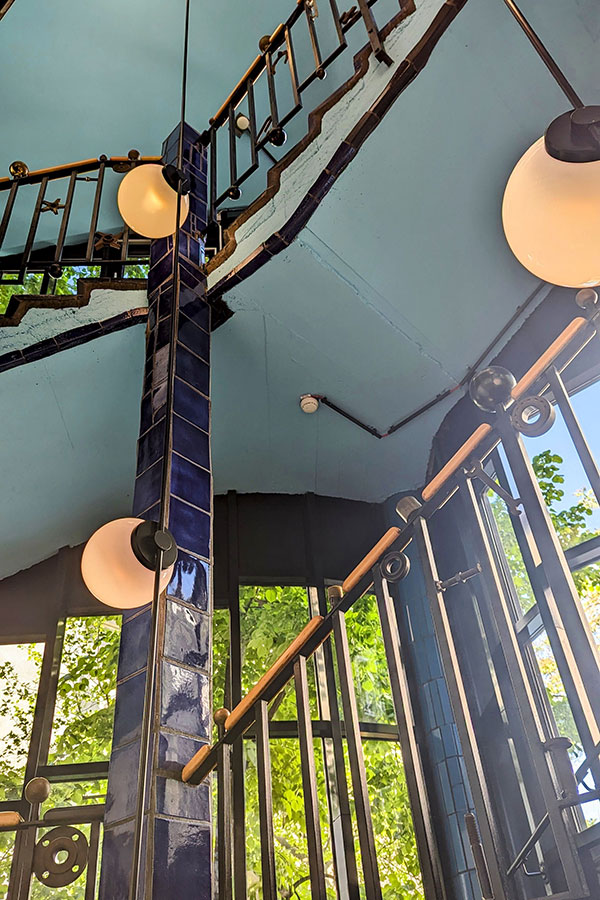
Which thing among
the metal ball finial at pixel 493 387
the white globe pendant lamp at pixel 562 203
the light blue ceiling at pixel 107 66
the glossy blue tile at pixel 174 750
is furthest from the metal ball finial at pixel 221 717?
the light blue ceiling at pixel 107 66

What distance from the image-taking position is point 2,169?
5.58 m

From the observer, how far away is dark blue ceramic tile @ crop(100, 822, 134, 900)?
200 cm

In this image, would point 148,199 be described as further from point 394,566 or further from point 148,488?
point 394,566

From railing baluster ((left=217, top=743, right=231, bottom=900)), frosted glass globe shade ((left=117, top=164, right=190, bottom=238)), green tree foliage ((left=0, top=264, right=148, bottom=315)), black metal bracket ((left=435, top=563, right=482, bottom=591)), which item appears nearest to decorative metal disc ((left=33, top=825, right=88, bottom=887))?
railing baluster ((left=217, top=743, right=231, bottom=900))

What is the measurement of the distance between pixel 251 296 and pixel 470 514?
2.48 m

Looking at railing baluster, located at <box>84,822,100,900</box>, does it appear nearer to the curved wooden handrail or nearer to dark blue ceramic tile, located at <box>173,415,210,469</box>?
dark blue ceramic tile, located at <box>173,415,210,469</box>

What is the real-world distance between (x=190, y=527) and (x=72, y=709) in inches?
85.5

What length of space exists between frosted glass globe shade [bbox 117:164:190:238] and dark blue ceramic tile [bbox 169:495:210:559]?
108cm

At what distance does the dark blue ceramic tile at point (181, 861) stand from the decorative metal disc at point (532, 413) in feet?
5.24

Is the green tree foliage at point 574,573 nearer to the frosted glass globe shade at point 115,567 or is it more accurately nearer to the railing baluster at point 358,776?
the railing baluster at point 358,776

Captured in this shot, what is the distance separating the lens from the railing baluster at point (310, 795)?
1455 mm

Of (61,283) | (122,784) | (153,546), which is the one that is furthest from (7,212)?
(153,546)

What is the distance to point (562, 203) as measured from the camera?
114 centimetres

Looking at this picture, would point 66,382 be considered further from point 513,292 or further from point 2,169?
point 2,169
